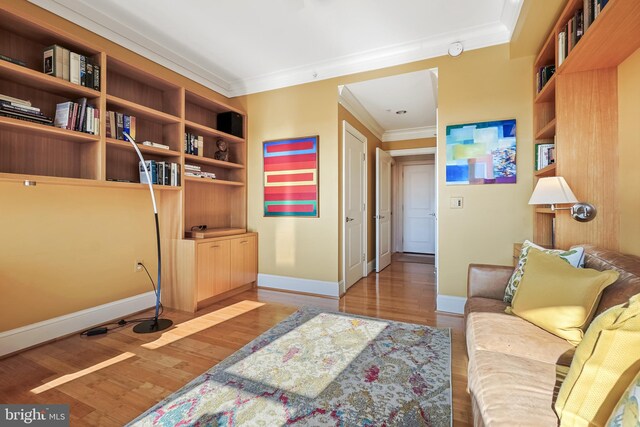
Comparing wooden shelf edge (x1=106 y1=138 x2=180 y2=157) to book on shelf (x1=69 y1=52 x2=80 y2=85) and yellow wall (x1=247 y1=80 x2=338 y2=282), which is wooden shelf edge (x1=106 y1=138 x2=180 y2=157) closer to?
book on shelf (x1=69 y1=52 x2=80 y2=85)

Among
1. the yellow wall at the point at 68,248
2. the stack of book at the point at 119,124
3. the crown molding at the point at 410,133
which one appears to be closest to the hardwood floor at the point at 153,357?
the yellow wall at the point at 68,248

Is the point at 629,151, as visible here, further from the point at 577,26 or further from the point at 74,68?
the point at 74,68

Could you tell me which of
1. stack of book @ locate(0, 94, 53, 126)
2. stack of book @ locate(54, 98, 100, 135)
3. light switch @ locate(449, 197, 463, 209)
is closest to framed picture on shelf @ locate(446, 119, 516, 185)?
light switch @ locate(449, 197, 463, 209)

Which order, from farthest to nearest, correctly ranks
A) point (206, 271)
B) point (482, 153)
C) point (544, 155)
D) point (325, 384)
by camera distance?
point (206, 271), point (482, 153), point (544, 155), point (325, 384)

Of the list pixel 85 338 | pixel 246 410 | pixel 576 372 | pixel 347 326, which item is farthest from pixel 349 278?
pixel 576 372

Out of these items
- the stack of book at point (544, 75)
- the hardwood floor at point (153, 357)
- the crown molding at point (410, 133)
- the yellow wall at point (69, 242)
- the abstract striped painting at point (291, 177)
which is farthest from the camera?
the crown molding at point (410, 133)

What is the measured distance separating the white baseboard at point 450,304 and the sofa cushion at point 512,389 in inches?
67.9

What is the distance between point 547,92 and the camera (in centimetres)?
246

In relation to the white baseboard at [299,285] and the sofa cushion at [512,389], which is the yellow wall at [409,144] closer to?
the white baseboard at [299,285]

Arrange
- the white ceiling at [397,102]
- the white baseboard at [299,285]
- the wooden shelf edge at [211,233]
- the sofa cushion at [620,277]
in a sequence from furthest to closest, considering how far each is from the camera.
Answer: the white baseboard at [299,285], the white ceiling at [397,102], the wooden shelf edge at [211,233], the sofa cushion at [620,277]

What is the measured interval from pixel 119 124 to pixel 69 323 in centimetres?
178

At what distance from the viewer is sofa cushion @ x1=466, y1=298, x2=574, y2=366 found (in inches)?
51.6

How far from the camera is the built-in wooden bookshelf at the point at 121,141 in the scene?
2.12 m

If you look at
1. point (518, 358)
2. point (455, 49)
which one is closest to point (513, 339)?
point (518, 358)
